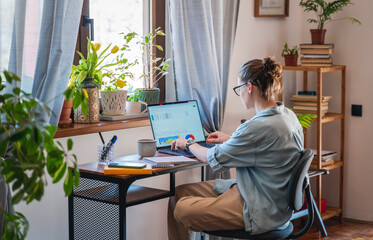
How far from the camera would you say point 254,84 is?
108 inches

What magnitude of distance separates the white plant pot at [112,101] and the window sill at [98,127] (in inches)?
3.4

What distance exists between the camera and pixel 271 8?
4258 mm

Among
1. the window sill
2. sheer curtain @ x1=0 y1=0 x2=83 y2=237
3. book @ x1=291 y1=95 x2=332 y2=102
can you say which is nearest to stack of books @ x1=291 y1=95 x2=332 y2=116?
book @ x1=291 y1=95 x2=332 y2=102

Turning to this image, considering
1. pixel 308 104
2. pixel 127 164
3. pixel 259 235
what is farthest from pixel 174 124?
pixel 308 104

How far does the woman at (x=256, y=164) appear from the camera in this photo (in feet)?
8.34

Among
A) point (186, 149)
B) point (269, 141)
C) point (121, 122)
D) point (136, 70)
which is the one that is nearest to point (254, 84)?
point (269, 141)

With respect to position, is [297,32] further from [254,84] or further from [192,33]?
[254,84]

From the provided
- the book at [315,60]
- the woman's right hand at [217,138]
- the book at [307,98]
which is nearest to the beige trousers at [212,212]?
the woman's right hand at [217,138]

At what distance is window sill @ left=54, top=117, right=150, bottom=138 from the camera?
2888 millimetres

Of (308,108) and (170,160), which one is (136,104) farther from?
(308,108)

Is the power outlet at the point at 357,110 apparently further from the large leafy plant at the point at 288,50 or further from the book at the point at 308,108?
the large leafy plant at the point at 288,50

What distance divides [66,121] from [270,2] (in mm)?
1957

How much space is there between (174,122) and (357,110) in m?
1.74

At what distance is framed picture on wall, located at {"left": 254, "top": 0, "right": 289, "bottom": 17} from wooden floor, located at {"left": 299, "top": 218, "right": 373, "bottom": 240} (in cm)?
158
